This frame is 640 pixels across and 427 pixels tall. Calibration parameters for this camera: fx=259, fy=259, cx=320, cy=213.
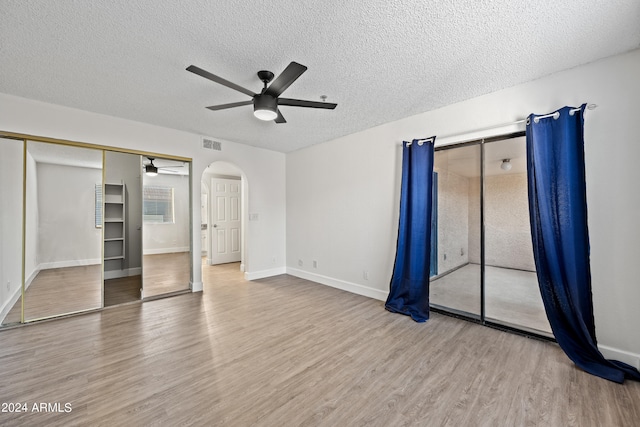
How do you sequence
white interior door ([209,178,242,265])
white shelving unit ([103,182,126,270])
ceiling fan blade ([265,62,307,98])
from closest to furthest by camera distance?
ceiling fan blade ([265,62,307,98]) < white shelving unit ([103,182,126,270]) < white interior door ([209,178,242,265])

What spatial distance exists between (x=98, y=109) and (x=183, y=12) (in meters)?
2.49

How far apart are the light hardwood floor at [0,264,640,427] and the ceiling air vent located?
270 centimetres

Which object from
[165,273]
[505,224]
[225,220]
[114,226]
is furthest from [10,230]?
[505,224]

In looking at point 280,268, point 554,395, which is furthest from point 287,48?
point 280,268

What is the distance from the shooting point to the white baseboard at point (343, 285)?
3.92m

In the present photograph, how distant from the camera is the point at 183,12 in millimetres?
1729

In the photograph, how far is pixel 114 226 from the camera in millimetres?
3762

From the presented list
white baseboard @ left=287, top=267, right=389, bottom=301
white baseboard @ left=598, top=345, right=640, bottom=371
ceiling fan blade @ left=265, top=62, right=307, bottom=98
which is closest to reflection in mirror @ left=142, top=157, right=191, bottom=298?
white baseboard @ left=287, top=267, right=389, bottom=301

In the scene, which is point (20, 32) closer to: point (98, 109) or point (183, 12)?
point (183, 12)

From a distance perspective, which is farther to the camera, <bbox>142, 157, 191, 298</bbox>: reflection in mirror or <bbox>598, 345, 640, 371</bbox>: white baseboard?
<bbox>142, 157, 191, 298</bbox>: reflection in mirror

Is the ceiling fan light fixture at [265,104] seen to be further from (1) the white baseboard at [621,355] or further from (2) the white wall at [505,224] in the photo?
(1) the white baseboard at [621,355]

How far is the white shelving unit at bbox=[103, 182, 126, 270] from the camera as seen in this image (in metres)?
3.66

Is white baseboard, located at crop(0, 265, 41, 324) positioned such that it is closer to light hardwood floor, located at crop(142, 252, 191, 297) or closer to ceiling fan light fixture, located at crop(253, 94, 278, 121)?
light hardwood floor, located at crop(142, 252, 191, 297)

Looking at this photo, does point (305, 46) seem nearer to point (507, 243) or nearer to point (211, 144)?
point (211, 144)
